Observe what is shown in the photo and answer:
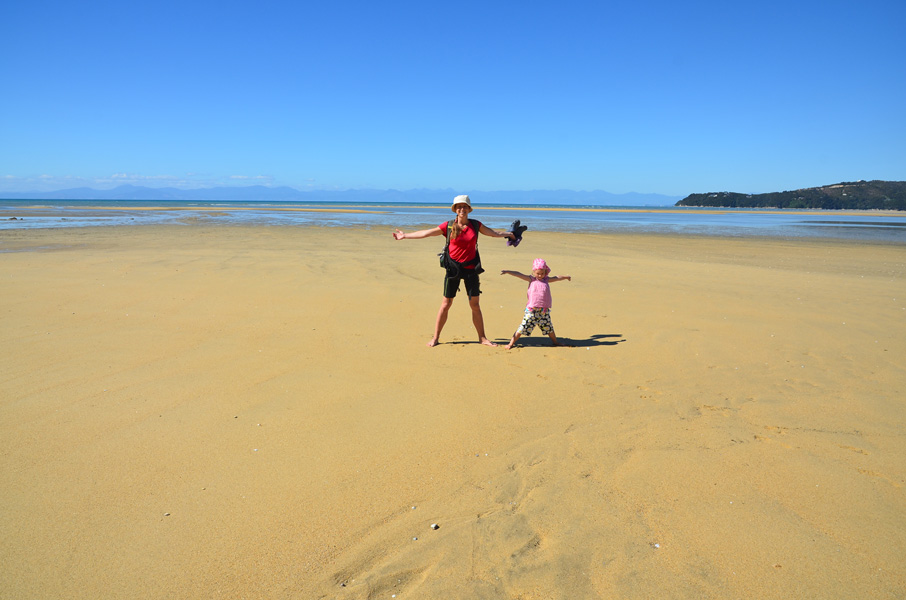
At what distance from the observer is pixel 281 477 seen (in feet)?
10.7

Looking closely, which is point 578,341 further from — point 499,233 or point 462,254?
point 462,254

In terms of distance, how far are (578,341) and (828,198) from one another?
114178 mm

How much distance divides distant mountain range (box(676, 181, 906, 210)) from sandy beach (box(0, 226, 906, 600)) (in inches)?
3971

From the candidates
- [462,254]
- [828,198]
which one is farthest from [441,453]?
[828,198]

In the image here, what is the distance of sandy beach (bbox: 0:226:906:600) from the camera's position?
252 cm

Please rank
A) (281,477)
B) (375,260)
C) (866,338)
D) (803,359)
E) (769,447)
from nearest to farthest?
(281,477) < (769,447) < (803,359) < (866,338) < (375,260)

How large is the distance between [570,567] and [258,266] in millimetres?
10797

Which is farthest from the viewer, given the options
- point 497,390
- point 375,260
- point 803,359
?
point 375,260

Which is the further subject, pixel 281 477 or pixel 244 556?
pixel 281 477

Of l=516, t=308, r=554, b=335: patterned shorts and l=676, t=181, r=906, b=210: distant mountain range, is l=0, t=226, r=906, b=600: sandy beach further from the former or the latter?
l=676, t=181, r=906, b=210: distant mountain range

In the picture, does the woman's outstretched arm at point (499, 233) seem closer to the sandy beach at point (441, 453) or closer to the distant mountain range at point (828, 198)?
the sandy beach at point (441, 453)

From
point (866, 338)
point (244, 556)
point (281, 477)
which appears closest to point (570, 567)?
point (244, 556)

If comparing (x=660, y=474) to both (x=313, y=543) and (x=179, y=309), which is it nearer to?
(x=313, y=543)

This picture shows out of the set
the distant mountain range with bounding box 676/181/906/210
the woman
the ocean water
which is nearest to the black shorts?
the woman
